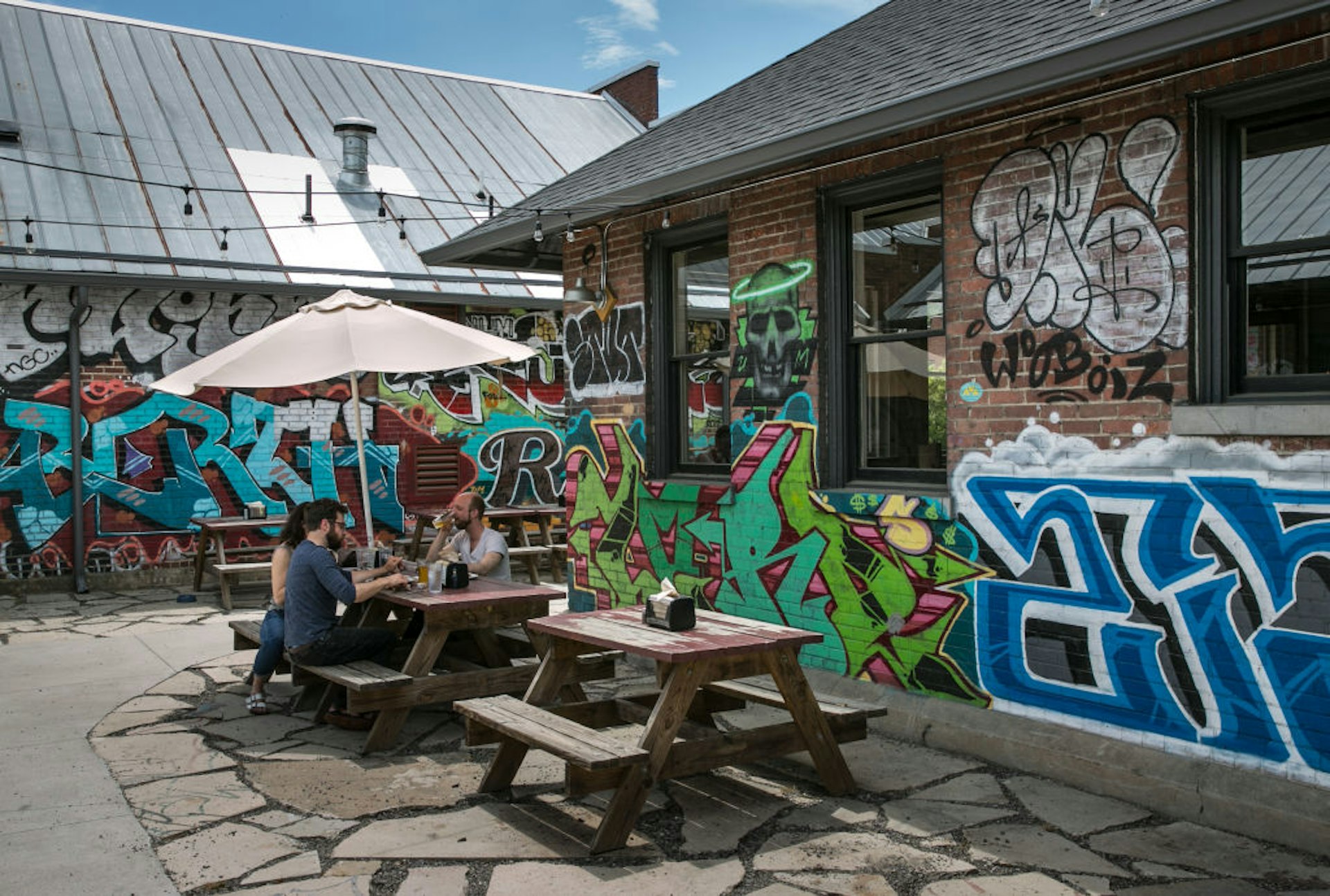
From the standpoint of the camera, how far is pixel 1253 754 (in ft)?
16.1

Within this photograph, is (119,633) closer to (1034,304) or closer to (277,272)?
(277,272)

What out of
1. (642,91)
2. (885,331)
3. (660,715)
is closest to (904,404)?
(885,331)

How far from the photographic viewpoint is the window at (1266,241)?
4.85m

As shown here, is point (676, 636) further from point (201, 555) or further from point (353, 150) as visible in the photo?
point (353, 150)

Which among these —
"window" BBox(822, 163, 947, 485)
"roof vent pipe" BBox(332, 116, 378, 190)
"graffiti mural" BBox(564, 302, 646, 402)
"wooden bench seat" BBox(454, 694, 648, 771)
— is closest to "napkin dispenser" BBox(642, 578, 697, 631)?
"wooden bench seat" BBox(454, 694, 648, 771)

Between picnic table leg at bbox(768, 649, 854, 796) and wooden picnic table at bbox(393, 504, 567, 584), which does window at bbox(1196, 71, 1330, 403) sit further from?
wooden picnic table at bbox(393, 504, 567, 584)

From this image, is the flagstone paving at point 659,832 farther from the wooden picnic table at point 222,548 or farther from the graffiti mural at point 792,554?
the wooden picnic table at point 222,548

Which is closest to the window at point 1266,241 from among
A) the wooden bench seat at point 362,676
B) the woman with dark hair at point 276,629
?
the wooden bench seat at point 362,676

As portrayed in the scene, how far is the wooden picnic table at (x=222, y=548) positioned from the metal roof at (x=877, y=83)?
4036 mm

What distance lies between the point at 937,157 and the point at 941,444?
1636 mm

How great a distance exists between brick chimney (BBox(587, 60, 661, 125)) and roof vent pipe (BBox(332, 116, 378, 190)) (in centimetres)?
695

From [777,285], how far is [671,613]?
2741 millimetres


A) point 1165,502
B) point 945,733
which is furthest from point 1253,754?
point 945,733

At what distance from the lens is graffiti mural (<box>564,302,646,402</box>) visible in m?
8.91
